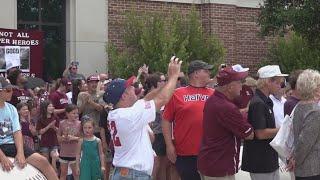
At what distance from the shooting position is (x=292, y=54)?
A: 19188 millimetres

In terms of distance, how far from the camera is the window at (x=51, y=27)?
16781 mm

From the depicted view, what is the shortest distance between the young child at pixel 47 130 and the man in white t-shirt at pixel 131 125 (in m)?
5.32

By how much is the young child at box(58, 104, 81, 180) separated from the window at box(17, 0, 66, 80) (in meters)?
6.79

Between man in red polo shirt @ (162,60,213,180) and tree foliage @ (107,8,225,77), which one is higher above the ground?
tree foliage @ (107,8,225,77)

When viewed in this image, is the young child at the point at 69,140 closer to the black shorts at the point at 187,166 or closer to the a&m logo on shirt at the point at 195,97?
the black shorts at the point at 187,166

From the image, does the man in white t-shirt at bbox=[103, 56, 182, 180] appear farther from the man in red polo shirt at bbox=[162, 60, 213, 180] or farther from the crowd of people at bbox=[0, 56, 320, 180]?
the man in red polo shirt at bbox=[162, 60, 213, 180]

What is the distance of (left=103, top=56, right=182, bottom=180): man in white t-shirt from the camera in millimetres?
5543

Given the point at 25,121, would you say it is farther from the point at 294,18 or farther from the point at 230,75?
the point at 294,18

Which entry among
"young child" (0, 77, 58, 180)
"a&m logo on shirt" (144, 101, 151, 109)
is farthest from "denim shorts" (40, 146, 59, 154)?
"a&m logo on shirt" (144, 101, 151, 109)

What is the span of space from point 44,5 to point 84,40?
4.91 feet

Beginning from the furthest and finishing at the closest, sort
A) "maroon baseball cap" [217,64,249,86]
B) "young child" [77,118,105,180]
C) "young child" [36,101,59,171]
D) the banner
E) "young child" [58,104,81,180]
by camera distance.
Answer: the banner → "young child" [36,101,59,171] → "young child" [58,104,81,180] → "young child" [77,118,105,180] → "maroon baseball cap" [217,64,249,86]

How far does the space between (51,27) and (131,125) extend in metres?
12.2

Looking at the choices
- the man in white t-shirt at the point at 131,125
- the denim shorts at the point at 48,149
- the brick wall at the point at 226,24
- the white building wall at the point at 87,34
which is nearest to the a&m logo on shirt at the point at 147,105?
the man in white t-shirt at the point at 131,125

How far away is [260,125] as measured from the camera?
21.3ft
